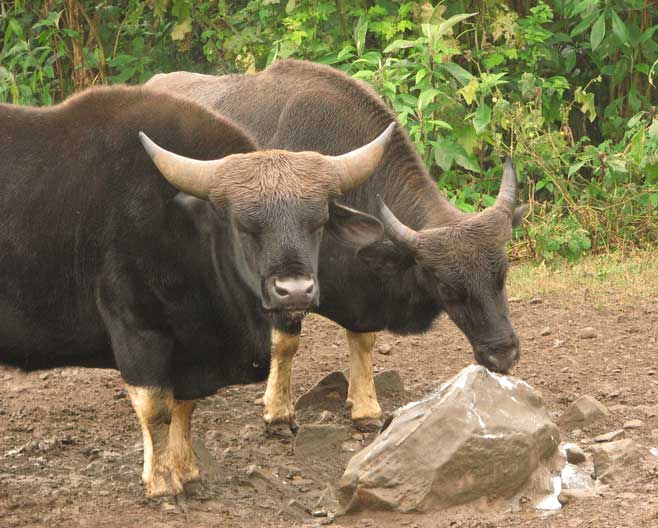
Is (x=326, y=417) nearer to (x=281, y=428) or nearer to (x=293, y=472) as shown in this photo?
(x=281, y=428)

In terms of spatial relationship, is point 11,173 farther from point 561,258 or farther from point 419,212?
point 561,258

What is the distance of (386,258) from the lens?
23.0 feet

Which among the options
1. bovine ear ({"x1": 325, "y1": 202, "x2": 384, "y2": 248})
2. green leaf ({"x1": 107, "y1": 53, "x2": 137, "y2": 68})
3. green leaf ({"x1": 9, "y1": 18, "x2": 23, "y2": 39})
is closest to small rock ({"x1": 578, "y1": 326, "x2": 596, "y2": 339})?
bovine ear ({"x1": 325, "y1": 202, "x2": 384, "y2": 248})

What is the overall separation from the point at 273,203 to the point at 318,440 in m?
1.99

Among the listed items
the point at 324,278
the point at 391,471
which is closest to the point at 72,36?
the point at 324,278

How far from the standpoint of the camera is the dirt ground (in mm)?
5844

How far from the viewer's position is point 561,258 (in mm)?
10344

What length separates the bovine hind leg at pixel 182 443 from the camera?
6410 millimetres

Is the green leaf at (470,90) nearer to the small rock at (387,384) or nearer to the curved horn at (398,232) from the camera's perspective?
the small rock at (387,384)

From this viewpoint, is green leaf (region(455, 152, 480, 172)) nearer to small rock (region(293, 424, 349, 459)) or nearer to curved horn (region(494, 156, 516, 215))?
curved horn (region(494, 156, 516, 215))

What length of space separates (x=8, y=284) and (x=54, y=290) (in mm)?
228

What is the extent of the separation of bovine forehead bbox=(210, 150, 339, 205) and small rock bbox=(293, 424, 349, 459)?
182 centimetres

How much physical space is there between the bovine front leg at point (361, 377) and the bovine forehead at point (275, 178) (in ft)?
6.52

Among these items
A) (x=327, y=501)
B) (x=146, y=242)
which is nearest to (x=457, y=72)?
(x=146, y=242)
